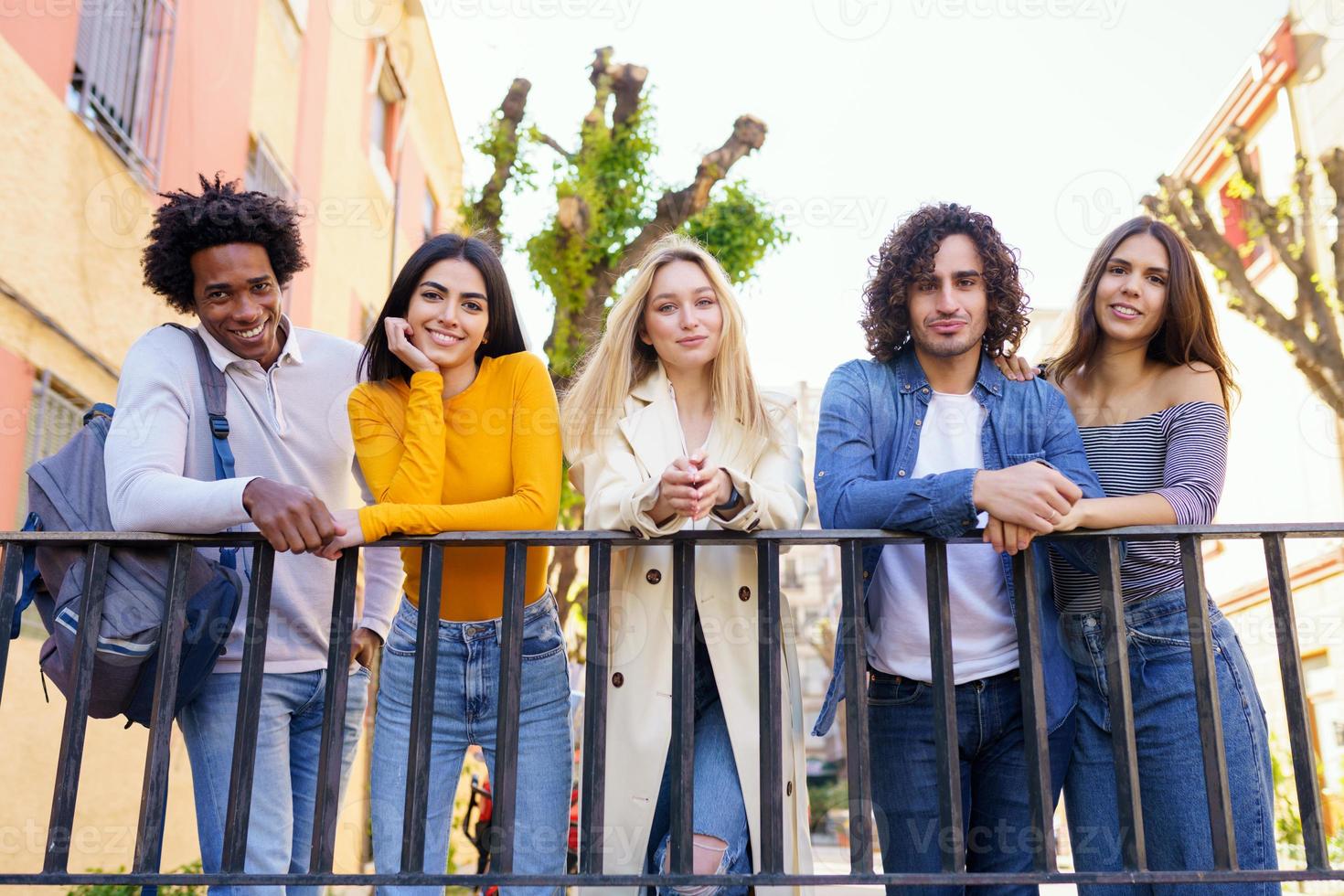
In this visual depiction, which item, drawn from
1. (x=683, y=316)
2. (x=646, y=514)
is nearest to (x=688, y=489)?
(x=646, y=514)

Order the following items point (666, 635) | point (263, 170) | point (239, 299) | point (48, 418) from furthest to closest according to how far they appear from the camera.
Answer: point (263, 170) → point (48, 418) → point (239, 299) → point (666, 635)

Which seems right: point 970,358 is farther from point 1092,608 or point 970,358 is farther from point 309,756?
point 309,756

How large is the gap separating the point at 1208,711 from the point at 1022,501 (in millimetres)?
636

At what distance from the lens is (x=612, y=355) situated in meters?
3.19

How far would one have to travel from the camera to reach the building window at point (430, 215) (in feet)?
56.4

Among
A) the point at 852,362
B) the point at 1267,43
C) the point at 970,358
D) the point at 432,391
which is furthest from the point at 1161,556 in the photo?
the point at 1267,43

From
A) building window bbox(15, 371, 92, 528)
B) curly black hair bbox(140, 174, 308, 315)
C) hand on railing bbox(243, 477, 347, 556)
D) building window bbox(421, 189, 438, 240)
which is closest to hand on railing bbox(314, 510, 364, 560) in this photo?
hand on railing bbox(243, 477, 347, 556)

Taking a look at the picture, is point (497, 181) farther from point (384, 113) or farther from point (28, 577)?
point (28, 577)

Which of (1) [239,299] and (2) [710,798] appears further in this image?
(1) [239,299]

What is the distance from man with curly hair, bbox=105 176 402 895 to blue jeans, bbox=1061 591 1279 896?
6.25 ft

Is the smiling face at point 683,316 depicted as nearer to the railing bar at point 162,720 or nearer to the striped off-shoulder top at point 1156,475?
the striped off-shoulder top at point 1156,475

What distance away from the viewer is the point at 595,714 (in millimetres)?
2580

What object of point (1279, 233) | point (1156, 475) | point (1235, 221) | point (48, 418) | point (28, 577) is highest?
point (1235, 221)

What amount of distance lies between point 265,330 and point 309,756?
1197 millimetres
